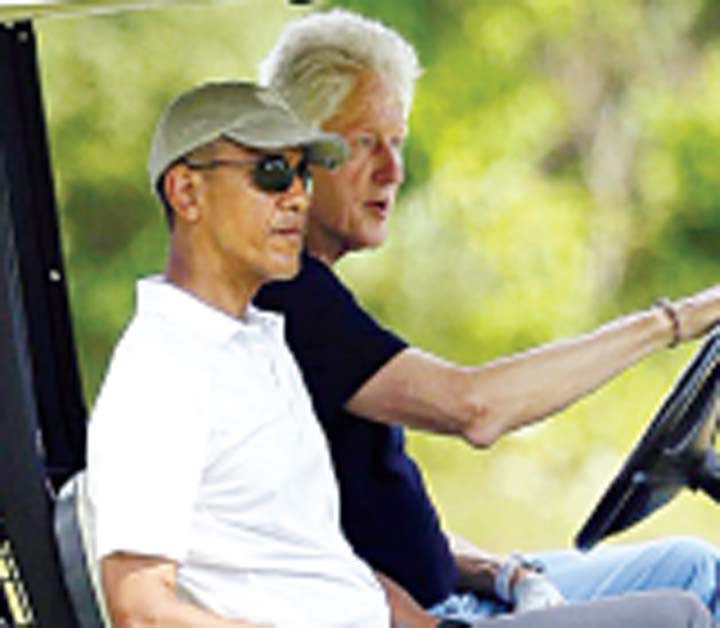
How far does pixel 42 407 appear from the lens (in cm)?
247

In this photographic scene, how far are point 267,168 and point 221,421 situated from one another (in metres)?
0.31

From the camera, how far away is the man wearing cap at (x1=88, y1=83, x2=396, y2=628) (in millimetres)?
1759

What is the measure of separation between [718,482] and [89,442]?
48.1 inches

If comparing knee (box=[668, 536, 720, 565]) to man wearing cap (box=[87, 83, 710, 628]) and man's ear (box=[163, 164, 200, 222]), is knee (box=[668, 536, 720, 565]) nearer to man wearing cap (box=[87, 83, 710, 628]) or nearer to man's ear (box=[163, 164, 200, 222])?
man wearing cap (box=[87, 83, 710, 628])

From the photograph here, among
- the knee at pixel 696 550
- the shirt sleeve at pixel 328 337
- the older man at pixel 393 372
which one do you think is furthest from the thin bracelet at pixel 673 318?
the knee at pixel 696 550

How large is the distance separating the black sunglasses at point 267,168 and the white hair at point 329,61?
19.8 inches

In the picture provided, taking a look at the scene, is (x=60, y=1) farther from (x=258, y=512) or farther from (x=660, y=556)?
(x=660, y=556)

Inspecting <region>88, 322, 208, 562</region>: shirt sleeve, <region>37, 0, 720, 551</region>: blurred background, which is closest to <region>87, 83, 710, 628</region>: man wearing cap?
<region>88, 322, 208, 562</region>: shirt sleeve

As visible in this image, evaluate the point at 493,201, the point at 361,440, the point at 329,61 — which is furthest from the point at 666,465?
the point at 493,201

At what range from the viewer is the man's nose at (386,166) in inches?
100

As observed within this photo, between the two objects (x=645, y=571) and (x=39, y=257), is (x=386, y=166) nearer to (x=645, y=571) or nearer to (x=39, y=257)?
(x=39, y=257)

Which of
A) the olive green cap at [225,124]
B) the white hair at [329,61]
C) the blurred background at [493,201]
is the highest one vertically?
the white hair at [329,61]

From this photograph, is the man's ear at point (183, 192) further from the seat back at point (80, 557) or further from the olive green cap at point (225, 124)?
the seat back at point (80, 557)

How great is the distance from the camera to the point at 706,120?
984 cm
